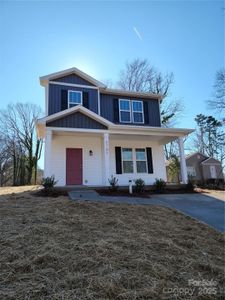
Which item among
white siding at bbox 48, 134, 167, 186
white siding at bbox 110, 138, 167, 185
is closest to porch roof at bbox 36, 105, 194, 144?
white siding at bbox 110, 138, 167, 185

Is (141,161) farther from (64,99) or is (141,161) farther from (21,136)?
(21,136)

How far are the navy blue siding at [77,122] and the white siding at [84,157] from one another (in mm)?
1396

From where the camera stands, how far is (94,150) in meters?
12.5

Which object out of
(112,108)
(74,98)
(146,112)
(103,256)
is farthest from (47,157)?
(103,256)

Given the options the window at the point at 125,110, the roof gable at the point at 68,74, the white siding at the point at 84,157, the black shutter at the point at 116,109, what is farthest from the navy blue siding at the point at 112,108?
the white siding at the point at 84,157

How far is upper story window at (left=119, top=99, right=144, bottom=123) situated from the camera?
13.6 meters

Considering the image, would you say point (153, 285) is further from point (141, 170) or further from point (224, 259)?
point (141, 170)

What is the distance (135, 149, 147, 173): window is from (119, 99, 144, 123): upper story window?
1903 millimetres

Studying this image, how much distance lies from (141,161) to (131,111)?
3.13m

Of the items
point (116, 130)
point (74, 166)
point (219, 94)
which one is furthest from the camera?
point (219, 94)

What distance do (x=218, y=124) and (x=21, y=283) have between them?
3359 centimetres

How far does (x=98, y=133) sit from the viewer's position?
11383 mm

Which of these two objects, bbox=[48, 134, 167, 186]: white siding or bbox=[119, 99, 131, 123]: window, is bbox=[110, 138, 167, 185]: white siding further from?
bbox=[119, 99, 131, 123]: window

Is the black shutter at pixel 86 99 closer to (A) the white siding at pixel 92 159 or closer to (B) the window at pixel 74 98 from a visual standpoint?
(B) the window at pixel 74 98
